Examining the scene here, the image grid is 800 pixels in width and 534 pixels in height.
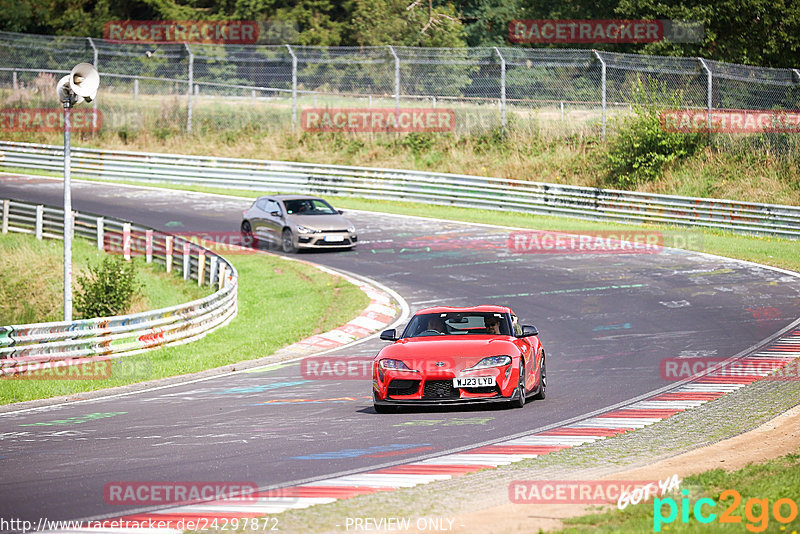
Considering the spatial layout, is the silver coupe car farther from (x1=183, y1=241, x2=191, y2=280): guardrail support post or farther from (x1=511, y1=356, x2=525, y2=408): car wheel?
(x1=511, y1=356, x2=525, y2=408): car wheel

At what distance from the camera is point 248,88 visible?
41.9 meters

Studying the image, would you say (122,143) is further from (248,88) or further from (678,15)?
(678,15)

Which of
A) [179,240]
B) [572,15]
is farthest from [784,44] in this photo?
[179,240]

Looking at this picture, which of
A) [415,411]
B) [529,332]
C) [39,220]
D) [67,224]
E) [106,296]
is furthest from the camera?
[39,220]

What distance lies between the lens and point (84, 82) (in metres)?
16.9

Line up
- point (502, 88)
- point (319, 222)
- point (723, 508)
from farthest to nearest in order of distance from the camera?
point (502, 88) → point (319, 222) → point (723, 508)

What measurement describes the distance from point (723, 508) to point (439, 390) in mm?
5028

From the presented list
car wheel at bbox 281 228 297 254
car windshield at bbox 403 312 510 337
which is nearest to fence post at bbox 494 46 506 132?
car wheel at bbox 281 228 297 254

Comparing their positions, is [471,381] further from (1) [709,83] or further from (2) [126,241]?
(1) [709,83]

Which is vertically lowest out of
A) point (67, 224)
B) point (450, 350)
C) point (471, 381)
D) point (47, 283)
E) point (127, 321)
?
point (47, 283)

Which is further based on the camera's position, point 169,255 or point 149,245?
point 149,245

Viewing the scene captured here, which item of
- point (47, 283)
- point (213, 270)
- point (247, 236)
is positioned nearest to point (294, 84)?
point (247, 236)

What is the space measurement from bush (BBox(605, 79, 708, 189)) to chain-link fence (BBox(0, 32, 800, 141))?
27.4 inches

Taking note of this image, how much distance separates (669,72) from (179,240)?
694 inches
